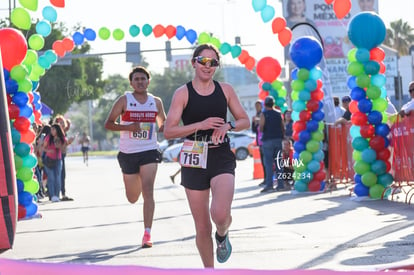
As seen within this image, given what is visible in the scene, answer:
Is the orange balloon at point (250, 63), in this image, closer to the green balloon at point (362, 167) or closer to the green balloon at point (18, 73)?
the green balloon at point (362, 167)

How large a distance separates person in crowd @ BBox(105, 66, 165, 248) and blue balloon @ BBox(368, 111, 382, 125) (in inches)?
214

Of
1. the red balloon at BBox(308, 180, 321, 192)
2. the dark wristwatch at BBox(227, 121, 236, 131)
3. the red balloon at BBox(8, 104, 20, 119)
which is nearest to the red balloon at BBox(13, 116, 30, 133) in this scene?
the red balloon at BBox(8, 104, 20, 119)

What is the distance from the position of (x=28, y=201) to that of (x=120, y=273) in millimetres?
8960

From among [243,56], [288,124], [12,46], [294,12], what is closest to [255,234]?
[12,46]

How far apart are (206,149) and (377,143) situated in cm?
842

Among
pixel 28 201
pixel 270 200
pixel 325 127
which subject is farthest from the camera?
pixel 325 127

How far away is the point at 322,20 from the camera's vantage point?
259 feet

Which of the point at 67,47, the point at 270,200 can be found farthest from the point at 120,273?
the point at 67,47

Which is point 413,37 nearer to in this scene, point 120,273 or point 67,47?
point 67,47

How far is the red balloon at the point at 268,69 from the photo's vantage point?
2216 cm

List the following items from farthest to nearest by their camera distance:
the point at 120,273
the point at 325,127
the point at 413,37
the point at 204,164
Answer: the point at 413,37 → the point at 325,127 → the point at 204,164 → the point at 120,273

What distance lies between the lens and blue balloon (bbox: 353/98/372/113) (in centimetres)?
1498

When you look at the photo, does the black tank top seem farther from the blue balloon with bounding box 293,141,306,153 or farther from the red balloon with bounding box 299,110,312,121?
the blue balloon with bounding box 293,141,306,153

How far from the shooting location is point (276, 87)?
2216 cm
